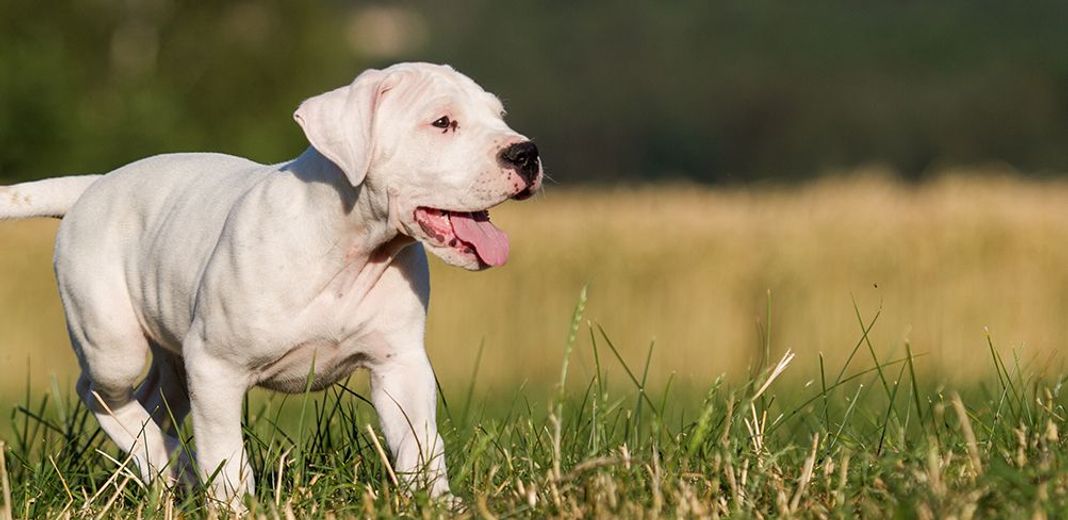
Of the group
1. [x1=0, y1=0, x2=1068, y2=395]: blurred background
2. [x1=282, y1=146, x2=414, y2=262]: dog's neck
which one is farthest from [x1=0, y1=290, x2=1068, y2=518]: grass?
[x1=282, y1=146, x2=414, y2=262]: dog's neck

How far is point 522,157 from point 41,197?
2.16 meters

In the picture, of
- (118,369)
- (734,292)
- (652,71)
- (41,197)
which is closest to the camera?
(118,369)

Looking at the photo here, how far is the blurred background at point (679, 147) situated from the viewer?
15008 mm

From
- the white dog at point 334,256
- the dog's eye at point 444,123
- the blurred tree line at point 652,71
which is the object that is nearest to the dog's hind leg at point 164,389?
the white dog at point 334,256

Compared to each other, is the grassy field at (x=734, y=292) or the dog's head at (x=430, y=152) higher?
the dog's head at (x=430, y=152)

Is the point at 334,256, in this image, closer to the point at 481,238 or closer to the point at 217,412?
the point at 481,238

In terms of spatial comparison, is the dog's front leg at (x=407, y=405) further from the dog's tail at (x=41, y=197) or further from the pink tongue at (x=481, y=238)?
the dog's tail at (x=41, y=197)

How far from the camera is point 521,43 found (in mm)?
71000

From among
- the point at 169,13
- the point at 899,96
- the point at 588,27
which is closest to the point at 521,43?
the point at 588,27

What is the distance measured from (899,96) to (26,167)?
38.1 metres

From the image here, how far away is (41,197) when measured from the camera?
Result: 6.04 meters

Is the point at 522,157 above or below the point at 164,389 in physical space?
above

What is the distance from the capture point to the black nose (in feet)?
15.6

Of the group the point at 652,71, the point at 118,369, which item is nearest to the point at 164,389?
the point at 118,369
